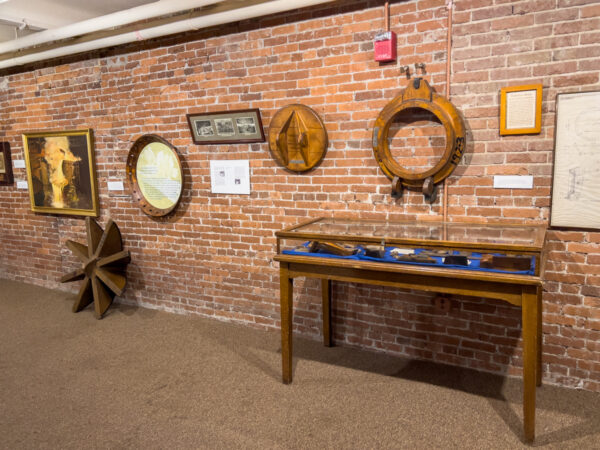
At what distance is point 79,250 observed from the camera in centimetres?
459

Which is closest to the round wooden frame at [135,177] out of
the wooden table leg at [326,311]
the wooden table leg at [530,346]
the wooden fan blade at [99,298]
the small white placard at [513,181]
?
the wooden fan blade at [99,298]

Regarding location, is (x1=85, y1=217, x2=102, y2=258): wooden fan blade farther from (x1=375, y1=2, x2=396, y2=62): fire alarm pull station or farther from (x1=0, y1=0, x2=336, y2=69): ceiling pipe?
(x1=375, y1=2, x2=396, y2=62): fire alarm pull station

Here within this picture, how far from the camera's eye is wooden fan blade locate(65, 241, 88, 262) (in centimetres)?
451

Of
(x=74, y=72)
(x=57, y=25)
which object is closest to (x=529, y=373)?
(x=74, y=72)

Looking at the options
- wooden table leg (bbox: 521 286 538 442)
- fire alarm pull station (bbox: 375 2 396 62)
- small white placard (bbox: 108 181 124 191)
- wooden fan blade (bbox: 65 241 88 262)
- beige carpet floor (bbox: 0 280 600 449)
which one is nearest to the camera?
wooden table leg (bbox: 521 286 538 442)

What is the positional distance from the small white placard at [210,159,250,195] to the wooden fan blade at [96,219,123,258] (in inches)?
48.9

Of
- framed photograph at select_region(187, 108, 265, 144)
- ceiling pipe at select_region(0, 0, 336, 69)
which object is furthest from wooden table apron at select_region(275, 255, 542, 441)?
ceiling pipe at select_region(0, 0, 336, 69)

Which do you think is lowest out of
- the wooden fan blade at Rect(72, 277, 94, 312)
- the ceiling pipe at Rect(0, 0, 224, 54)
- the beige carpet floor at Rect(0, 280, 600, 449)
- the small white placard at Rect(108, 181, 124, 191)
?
the beige carpet floor at Rect(0, 280, 600, 449)

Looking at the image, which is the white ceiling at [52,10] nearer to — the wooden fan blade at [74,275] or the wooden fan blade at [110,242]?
the wooden fan blade at [110,242]

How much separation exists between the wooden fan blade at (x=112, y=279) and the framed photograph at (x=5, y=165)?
2270 millimetres

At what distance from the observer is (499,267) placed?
2322 mm

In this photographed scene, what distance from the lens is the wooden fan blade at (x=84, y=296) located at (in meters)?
4.46

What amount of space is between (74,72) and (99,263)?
6.77 ft

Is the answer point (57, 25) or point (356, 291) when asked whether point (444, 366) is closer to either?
point (356, 291)
